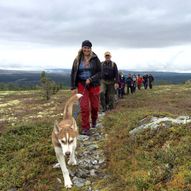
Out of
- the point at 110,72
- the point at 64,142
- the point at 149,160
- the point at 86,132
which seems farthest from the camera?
the point at 110,72

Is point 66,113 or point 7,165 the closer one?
point 66,113

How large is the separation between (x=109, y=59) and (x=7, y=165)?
925 cm

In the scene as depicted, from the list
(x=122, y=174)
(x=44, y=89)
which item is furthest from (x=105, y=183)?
(x=44, y=89)

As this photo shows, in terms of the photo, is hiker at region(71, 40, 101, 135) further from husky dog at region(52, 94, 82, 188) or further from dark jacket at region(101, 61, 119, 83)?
dark jacket at region(101, 61, 119, 83)

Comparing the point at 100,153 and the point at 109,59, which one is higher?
the point at 109,59

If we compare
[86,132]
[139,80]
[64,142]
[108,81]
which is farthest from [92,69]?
[139,80]

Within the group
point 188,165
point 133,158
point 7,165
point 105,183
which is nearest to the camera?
point 188,165

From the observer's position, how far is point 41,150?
13219 mm

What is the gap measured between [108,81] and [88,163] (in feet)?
30.6

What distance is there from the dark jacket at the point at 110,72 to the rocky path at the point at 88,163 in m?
6.30

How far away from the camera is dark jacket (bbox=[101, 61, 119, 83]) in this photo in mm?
20141

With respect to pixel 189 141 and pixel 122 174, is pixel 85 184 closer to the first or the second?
pixel 122 174

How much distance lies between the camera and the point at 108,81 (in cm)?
2053

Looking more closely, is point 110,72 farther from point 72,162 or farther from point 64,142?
point 64,142
